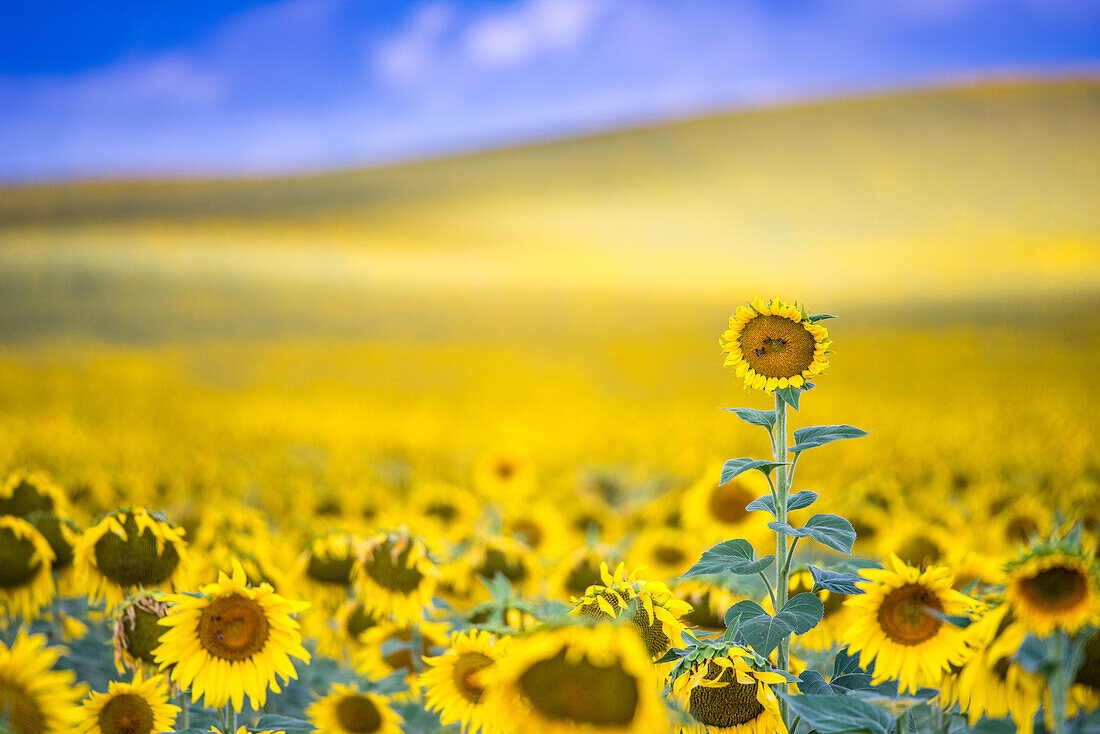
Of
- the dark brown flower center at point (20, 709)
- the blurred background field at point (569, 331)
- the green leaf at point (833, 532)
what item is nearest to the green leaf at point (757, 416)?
the green leaf at point (833, 532)

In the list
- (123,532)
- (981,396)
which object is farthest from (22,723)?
(981,396)

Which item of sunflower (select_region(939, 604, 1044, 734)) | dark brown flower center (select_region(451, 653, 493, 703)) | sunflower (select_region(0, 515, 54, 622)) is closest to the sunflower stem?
sunflower (select_region(939, 604, 1044, 734))

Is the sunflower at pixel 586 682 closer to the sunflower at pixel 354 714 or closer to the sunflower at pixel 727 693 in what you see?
the sunflower at pixel 727 693

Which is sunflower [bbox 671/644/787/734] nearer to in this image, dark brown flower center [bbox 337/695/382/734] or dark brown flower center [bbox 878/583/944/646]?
dark brown flower center [bbox 878/583/944/646]

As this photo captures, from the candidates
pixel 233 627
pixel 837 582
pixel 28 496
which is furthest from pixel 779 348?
pixel 28 496

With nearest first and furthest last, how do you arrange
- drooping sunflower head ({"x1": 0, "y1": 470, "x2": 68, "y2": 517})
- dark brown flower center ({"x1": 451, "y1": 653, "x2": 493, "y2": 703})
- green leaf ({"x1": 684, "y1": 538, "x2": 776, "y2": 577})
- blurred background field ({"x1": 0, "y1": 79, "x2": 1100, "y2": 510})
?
green leaf ({"x1": 684, "y1": 538, "x2": 776, "y2": 577}) → dark brown flower center ({"x1": 451, "y1": 653, "x2": 493, "y2": 703}) → drooping sunflower head ({"x1": 0, "y1": 470, "x2": 68, "y2": 517}) → blurred background field ({"x1": 0, "y1": 79, "x2": 1100, "y2": 510})

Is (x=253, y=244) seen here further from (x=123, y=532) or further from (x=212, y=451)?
(x=123, y=532)

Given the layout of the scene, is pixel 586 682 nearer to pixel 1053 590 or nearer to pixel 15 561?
pixel 1053 590

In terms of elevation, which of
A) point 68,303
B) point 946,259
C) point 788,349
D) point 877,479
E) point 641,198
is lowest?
point 877,479
